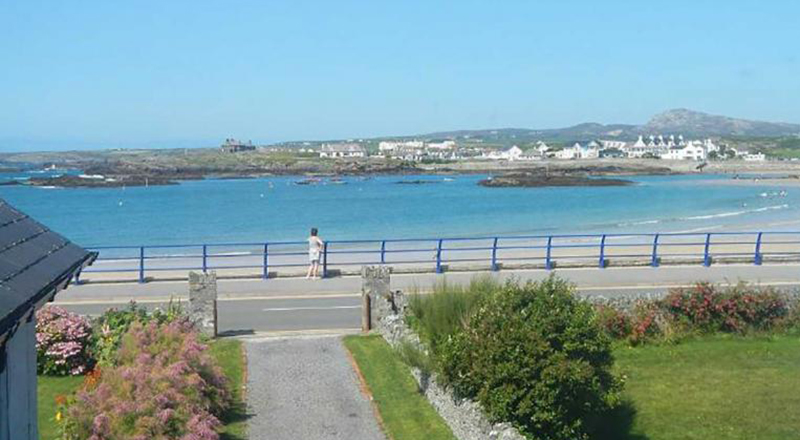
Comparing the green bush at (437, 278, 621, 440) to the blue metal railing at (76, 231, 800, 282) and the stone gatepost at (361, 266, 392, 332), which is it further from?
the blue metal railing at (76, 231, 800, 282)

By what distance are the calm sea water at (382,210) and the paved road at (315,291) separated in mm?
28398

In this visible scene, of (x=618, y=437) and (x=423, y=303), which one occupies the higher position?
(x=423, y=303)

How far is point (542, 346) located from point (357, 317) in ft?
29.4

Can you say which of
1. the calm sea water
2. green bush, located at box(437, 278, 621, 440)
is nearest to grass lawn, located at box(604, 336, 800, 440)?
green bush, located at box(437, 278, 621, 440)

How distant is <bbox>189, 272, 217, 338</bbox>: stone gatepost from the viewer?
57.8 ft

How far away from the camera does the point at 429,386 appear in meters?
13.8

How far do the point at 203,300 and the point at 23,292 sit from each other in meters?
11.1

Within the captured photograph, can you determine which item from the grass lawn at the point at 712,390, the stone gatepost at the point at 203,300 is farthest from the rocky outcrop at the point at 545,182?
the stone gatepost at the point at 203,300

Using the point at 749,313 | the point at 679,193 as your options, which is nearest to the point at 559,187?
the point at 679,193

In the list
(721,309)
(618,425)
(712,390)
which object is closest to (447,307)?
(618,425)

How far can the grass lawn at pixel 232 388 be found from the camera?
40.7ft

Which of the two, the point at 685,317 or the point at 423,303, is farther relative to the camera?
the point at 685,317

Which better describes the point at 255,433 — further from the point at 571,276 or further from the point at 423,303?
the point at 571,276

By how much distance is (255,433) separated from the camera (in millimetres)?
12391
